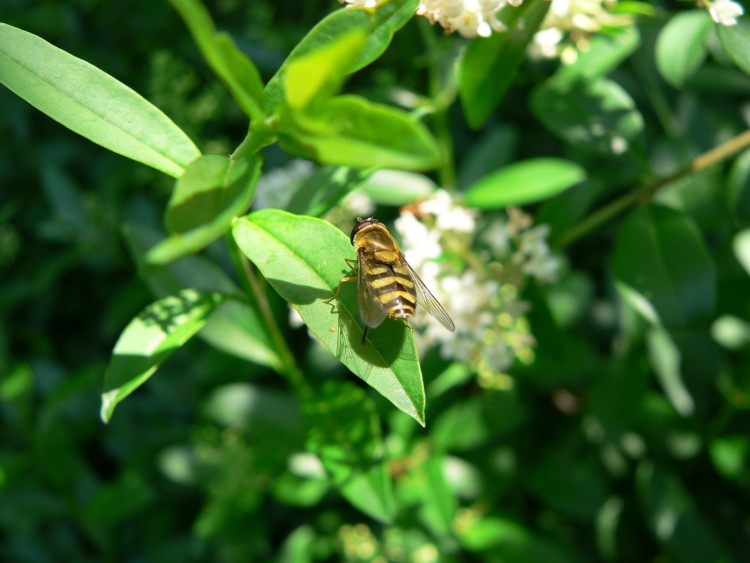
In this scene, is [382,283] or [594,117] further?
[594,117]

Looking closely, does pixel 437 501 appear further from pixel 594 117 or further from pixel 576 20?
pixel 576 20

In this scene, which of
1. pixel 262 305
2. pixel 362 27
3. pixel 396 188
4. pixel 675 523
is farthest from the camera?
pixel 675 523

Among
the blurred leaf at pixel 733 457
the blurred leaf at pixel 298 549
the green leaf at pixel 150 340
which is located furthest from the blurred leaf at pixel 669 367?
the green leaf at pixel 150 340

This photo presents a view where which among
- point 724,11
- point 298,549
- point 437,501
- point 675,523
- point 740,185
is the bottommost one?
point 675,523

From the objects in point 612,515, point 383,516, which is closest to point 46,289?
point 383,516

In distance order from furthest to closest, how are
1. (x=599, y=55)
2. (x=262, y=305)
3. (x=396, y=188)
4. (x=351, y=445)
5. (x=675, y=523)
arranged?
(x=675, y=523)
(x=396, y=188)
(x=599, y=55)
(x=351, y=445)
(x=262, y=305)

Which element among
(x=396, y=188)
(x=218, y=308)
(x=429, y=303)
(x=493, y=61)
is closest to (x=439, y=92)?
(x=396, y=188)

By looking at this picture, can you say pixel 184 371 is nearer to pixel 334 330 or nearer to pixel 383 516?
pixel 383 516
